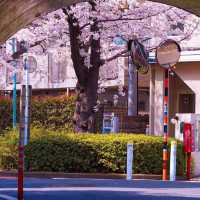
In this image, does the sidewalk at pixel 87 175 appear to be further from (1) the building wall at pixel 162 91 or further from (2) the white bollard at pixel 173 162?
(1) the building wall at pixel 162 91

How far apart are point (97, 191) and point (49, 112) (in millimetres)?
19673

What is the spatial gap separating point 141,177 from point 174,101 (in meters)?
10.7

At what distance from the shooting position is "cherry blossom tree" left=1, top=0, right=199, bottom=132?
862 inches

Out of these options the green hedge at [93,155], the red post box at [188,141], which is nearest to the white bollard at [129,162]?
the green hedge at [93,155]

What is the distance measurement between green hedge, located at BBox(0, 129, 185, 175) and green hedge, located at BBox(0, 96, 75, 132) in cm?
1222

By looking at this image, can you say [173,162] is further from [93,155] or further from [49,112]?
[49,112]

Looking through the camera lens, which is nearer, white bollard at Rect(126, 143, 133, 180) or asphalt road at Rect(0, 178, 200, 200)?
asphalt road at Rect(0, 178, 200, 200)

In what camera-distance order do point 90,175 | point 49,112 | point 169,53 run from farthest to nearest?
point 49,112 → point 90,175 → point 169,53

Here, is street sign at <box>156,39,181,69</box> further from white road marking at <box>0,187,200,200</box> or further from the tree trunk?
white road marking at <box>0,187,200,200</box>

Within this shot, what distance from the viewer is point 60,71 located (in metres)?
40.0

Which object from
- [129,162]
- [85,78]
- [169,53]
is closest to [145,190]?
[129,162]

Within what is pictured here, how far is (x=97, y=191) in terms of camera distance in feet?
43.9

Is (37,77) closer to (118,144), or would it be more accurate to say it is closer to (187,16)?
(187,16)

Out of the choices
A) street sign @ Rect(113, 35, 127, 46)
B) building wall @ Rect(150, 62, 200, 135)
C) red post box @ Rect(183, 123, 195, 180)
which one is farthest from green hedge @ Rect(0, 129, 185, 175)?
building wall @ Rect(150, 62, 200, 135)
